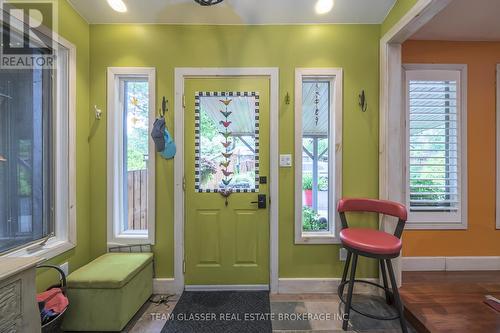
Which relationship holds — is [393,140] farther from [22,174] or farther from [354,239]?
[22,174]

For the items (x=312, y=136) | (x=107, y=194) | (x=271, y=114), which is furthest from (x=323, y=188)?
(x=107, y=194)

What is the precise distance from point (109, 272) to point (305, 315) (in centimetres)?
163

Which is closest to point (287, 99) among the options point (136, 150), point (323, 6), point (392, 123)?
point (323, 6)

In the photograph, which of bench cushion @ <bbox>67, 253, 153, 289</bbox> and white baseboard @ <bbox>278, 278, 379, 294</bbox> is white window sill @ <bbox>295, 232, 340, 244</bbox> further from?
bench cushion @ <bbox>67, 253, 153, 289</bbox>

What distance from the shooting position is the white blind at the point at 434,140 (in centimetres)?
249

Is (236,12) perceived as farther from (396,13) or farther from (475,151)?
(475,151)

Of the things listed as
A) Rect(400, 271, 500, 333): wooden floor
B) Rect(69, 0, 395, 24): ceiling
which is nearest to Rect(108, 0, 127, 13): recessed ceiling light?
Rect(69, 0, 395, 24): ceiling

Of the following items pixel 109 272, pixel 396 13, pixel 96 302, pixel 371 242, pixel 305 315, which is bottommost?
pixel 305 315

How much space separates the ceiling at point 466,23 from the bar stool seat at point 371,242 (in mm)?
2109

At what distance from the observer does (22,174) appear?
1709 mm

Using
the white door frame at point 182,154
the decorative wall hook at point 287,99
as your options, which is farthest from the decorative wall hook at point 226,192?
the decorative wall hook at point 287,99

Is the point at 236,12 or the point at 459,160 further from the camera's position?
the point at 459,160

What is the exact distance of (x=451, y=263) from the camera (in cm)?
251
